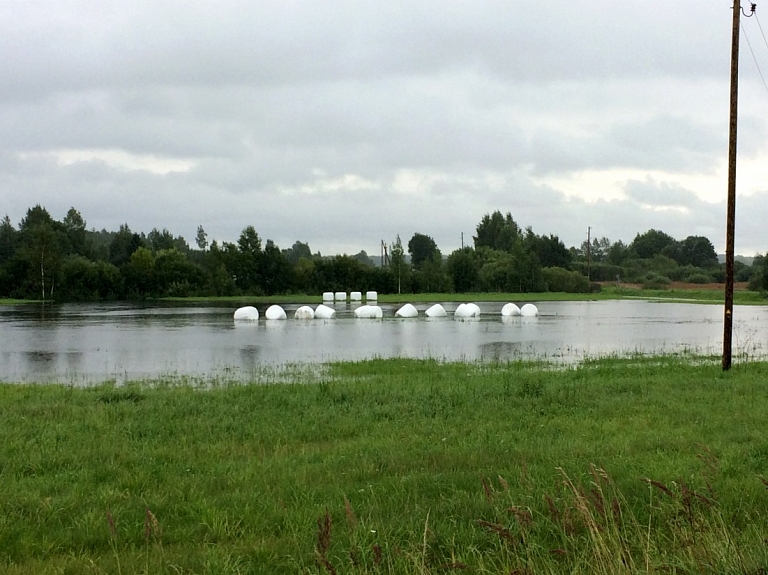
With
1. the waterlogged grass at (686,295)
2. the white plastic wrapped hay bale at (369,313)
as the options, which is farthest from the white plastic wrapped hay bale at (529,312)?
the waterlogged grass at (686,295)

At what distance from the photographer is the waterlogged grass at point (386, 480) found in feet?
16.8

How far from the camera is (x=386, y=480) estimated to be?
7.19m

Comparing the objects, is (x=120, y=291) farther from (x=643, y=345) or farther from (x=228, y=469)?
(x=228, y=469)

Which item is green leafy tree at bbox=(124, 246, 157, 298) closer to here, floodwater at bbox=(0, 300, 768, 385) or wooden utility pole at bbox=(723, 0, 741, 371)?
floodwater at bbox=(0, 300, 768, 385)

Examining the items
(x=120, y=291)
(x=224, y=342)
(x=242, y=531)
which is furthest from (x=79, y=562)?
(x=120, y=291)

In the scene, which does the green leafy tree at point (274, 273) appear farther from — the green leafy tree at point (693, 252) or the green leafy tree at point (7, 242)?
the green leafy tree at point (693, 252)

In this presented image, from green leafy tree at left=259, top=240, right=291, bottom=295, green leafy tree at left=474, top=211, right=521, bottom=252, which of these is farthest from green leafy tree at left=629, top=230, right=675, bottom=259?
green leafy tree at left=259, top=240, right=291, bottom=295

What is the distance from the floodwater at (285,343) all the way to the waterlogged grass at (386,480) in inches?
278

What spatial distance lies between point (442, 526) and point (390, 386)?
28.8ft

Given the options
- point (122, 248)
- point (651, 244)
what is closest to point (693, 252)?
point (651, 244)

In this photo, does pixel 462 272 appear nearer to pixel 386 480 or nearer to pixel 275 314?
pixel 275 314

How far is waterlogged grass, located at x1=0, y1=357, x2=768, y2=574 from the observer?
5129 millimetres

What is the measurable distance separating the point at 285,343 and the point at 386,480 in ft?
74.0

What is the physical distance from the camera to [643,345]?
1104 inches
